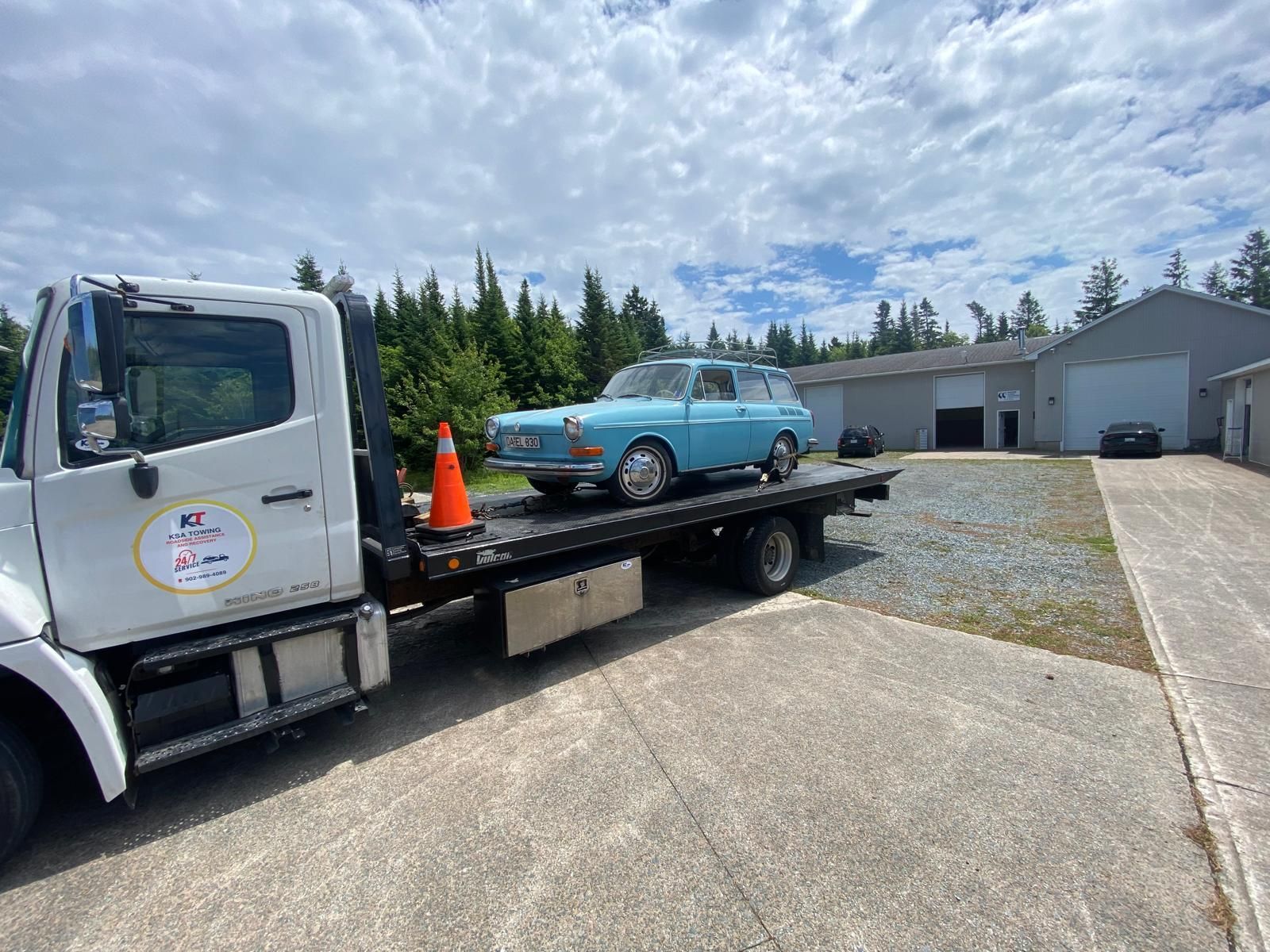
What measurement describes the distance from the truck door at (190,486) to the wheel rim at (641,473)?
2.54 meters

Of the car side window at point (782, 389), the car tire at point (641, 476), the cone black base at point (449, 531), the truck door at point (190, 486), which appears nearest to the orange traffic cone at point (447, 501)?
the cone black base at point (449, 531)

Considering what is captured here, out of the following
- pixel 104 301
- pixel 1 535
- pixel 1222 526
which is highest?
pixel 104 301

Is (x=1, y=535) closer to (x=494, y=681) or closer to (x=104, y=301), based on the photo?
(x=104, y=301)

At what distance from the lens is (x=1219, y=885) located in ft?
7.56

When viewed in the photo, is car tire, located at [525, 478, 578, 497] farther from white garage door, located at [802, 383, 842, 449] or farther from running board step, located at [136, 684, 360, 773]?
white garage door, located at [802, 383, 842, 449]

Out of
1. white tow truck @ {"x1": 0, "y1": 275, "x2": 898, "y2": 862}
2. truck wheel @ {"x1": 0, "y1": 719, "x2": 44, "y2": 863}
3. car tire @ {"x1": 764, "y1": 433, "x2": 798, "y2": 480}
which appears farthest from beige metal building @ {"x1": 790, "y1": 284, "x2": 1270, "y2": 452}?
truck wheel @ {"x1": 0, "y1": 719, "x2": 44, "y2": 863}

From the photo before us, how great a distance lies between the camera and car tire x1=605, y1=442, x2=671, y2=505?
5109 mm

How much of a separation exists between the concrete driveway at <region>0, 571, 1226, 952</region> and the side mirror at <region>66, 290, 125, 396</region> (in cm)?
219

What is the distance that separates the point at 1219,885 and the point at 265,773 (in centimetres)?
456

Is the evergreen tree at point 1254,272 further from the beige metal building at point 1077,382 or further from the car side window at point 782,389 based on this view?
the car side window at point 782,389

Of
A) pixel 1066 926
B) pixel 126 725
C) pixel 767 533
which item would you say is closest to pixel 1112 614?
pixel 767 533

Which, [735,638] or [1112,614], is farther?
[1112,614]

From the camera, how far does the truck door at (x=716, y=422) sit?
566cm

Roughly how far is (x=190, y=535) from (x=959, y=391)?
109ft
